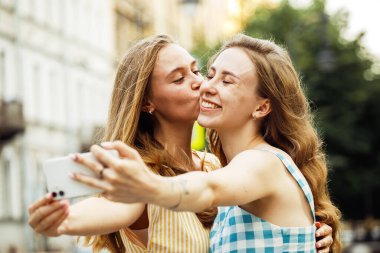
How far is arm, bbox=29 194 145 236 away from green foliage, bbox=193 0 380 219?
35.3 metres

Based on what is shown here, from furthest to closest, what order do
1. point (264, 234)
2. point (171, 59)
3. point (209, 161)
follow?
point (209, 161)
point (171, 59)
point (264, 234)

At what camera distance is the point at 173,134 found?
4.91 m

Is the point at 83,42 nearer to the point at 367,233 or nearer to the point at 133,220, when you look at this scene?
the point at 367,233

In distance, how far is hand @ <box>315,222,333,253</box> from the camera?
4.36 metres

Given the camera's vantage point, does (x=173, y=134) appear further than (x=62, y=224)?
Yes

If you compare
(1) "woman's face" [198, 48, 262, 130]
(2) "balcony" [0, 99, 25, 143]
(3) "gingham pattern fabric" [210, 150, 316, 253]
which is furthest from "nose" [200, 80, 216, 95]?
(2) "balcony" [0, 99, 25, 143]

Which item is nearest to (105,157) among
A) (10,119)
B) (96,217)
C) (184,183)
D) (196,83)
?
(184,183)

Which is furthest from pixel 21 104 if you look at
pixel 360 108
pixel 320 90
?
pixel 360 108

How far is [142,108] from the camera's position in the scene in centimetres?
486

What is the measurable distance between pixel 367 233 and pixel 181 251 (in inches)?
1676

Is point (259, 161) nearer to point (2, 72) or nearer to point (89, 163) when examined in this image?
point (89, 163)

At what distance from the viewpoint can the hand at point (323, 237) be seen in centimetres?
436

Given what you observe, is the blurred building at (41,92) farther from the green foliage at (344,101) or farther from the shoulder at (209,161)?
the shoulder at (209,161)

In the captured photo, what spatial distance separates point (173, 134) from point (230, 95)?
0.89 metres
